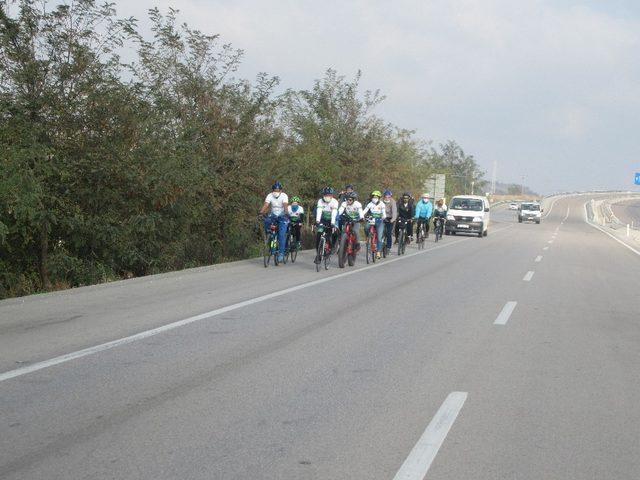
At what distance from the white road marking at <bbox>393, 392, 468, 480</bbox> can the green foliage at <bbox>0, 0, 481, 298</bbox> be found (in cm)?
724

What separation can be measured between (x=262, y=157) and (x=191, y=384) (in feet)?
44.2

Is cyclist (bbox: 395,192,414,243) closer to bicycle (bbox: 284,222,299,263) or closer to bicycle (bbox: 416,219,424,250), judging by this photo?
bicycle (bbox: 416,219,424,250)

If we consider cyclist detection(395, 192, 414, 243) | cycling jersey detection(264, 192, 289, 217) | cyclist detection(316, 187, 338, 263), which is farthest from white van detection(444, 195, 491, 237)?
cycling jersey detection(264, 192, 289, 217)

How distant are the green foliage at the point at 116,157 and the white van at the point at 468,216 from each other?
61.6 ft

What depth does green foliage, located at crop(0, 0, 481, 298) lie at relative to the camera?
A: 13.0 metres

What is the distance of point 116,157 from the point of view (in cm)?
1398

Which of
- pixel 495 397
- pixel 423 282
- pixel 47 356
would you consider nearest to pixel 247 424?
pixel 495 397

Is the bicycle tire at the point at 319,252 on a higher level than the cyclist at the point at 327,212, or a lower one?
lower

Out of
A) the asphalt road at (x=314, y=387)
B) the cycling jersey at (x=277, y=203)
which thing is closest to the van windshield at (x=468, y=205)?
the cycling jersey at (x=277, y=203)

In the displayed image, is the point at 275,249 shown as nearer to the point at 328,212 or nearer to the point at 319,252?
the point at 319,252

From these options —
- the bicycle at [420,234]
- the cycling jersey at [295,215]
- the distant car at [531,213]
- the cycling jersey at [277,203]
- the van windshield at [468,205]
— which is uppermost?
the cycling jersey at [277,203]

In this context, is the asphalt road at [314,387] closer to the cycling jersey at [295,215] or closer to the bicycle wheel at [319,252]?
the bicycle wheel at [319,252]

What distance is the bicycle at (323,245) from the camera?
1606 centimetres

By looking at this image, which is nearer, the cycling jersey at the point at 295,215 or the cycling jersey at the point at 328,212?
the cycling jersey at the point at 328,212
